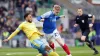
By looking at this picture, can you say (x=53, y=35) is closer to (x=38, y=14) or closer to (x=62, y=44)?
(x=62, y=44)

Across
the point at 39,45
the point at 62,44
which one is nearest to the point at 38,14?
the point at 62,44

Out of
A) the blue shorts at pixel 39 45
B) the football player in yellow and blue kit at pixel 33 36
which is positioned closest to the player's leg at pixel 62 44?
the football player in yellow and blue kit at pixel 33 36

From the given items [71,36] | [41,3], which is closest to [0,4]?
[41,3]

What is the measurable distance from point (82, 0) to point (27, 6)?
5.42 metres

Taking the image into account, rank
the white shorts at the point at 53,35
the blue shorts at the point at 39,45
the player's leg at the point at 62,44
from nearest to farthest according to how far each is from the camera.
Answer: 1. the blue shorts at the point at 39,45
2. the player's leg at the point at 62,44
3. the white shorts at the point at 53,35

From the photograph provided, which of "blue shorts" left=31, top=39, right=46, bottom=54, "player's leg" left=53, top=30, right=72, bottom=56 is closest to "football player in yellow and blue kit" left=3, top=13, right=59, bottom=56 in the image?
"blue shorts" left=31, top=39, right=46, bottom=54

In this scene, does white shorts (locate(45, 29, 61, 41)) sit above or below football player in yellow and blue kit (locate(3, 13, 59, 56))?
below

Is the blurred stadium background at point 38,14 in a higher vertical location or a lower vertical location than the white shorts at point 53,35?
lower

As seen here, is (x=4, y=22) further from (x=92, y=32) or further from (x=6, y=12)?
(x=92, y=32)

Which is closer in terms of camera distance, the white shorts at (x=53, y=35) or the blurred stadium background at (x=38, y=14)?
the white shorts at (x=53, y=35)

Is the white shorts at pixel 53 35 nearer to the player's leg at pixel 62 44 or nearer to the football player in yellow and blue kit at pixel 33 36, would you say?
the player's leg at pixel 62 44

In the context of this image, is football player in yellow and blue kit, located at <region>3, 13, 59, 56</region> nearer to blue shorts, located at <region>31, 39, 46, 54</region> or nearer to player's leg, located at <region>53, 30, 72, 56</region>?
blue shorts, located at <region>31, 39, 46, 54</region>

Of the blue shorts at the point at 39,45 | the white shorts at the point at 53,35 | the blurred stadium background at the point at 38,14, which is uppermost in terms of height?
the blue shorts at the point at 39,45

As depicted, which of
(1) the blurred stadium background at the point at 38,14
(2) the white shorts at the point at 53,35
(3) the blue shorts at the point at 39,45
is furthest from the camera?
(1) the blurred stadium background at the point at 38,14
